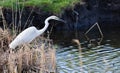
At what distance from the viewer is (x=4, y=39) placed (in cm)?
1240

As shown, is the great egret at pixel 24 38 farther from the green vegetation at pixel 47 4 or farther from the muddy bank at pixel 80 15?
the green vegetation at pixel 47 4

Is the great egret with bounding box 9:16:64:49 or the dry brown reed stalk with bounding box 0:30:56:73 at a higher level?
the great egret with bounding box 9:16:64:49

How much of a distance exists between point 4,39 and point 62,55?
3.08 meters

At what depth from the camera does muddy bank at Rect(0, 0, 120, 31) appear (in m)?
18.9

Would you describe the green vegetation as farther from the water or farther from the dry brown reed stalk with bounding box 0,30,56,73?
the dry brown reed stalk with bounding box 0,30,56,73

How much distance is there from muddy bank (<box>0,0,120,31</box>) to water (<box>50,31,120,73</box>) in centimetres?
139

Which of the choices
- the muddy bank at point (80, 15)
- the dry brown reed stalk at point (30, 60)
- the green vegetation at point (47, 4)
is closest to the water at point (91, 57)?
the dry brown reed stalk at point (30, 60)

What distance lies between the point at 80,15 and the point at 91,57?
5.00 m

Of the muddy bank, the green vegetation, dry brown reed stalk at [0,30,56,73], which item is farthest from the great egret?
the green vegetation

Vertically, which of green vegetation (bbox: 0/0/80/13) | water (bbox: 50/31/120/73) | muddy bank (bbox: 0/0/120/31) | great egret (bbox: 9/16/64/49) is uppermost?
green vegetation (bbox: 0/0/80/13)

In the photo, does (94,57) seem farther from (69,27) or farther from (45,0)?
(45,0)

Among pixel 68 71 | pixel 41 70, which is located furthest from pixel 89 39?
pixel 41 70

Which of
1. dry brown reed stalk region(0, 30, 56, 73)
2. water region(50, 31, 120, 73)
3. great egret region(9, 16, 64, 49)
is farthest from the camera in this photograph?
water region(50, 31, 120, 73)

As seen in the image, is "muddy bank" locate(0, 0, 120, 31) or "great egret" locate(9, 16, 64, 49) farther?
"muddy bank" locate(0, 0, 120, 31)
